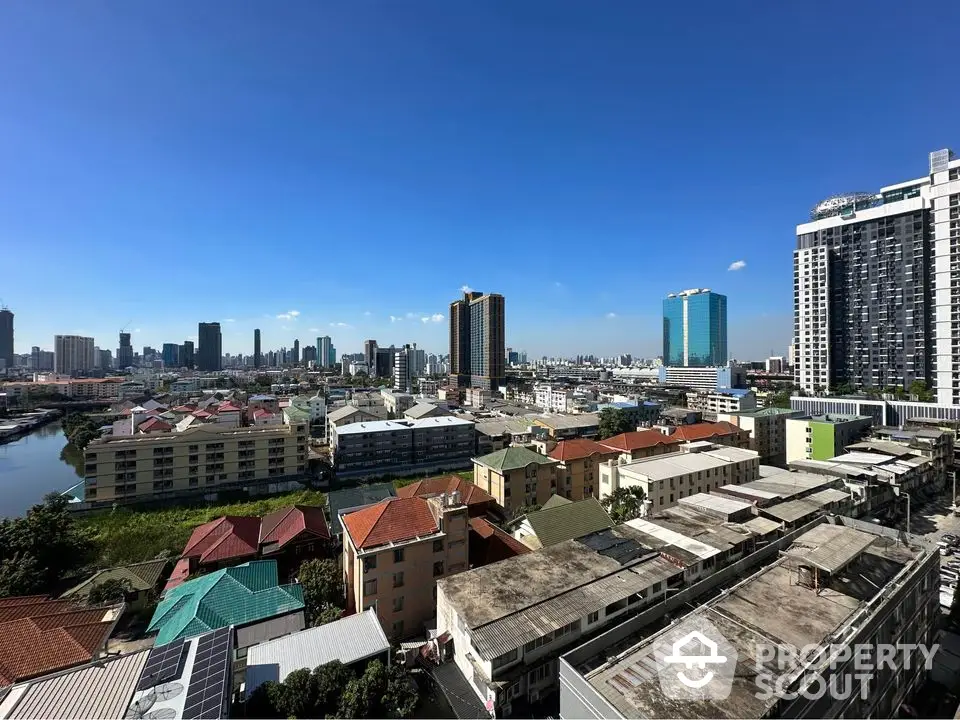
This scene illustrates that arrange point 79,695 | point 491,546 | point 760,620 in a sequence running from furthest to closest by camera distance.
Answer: point 491,546, point 760,620, point 79,695

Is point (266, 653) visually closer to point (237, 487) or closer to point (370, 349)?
point (237, 487)

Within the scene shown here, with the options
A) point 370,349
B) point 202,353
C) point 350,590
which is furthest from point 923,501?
point 202,353

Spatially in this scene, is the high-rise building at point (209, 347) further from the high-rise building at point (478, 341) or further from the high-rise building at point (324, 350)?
the high-rise building at point (478, 341)

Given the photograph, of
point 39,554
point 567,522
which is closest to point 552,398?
point 567,522

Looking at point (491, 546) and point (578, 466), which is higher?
point (578, 466)

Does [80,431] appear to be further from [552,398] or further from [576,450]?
[552,398]

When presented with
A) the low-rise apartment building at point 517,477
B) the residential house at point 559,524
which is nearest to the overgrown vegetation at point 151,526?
the low-rise apartment building at point 517,477
